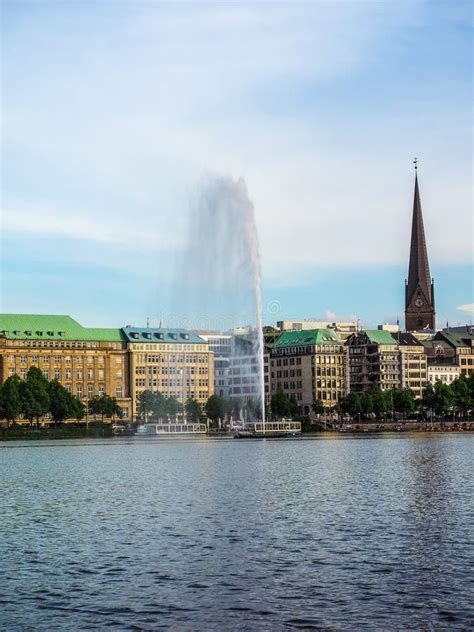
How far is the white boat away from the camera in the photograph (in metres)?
169

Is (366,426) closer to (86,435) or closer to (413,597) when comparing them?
(86,435)

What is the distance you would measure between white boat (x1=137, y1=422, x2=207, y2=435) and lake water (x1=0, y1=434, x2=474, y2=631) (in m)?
106

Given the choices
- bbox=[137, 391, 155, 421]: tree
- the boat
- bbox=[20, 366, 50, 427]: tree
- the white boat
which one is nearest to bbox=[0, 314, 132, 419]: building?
bbox=[137, 391, 155, 421]: tree

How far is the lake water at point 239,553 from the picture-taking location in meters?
25.4

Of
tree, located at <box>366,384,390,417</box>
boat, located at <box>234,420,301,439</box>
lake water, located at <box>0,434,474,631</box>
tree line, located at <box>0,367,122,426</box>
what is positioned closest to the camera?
lake water, located at <box>0,434,474,631</box>

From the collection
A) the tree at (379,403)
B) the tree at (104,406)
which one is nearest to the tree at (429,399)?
the tree at (379,403)

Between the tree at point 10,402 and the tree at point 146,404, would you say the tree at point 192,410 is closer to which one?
the tree at point 146,404

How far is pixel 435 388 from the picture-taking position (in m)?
197

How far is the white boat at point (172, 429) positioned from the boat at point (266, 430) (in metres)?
17.7

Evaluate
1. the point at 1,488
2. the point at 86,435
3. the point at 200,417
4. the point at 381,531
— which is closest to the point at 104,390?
the point at 200,417

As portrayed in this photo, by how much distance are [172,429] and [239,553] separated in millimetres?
137165

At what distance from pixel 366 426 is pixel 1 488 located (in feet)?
447

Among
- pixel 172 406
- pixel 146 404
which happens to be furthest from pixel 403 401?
pixel 146 404

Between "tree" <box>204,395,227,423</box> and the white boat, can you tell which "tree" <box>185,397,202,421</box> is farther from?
the white boat
